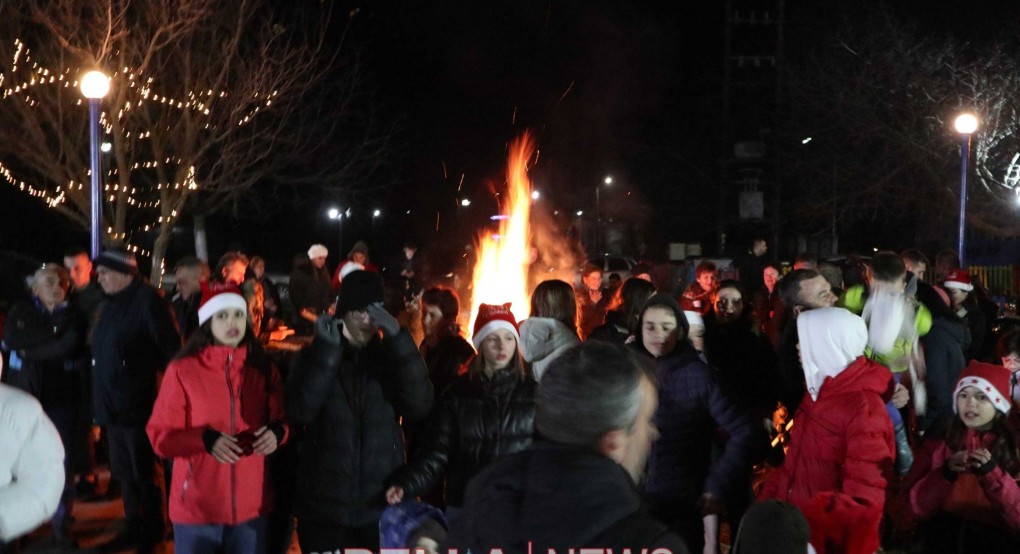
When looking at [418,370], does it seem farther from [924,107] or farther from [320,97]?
[924,107]

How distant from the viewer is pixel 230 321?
5.35 m

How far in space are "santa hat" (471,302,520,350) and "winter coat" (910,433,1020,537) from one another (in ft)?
7.28

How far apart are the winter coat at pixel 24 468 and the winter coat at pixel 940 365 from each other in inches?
236

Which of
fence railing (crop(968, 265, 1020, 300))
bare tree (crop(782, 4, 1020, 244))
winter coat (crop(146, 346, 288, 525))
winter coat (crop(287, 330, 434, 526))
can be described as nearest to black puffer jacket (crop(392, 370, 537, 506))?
winter coat (crop(287, 330, 434, 526))

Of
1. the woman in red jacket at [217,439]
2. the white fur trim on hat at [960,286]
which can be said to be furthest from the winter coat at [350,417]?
the white fur trim on hat at [960,286]

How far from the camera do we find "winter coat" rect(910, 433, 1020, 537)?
487cm

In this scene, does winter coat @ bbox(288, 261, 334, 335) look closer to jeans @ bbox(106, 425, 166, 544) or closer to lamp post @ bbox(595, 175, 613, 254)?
jeans @ bbox(106, 425, 166, 544)

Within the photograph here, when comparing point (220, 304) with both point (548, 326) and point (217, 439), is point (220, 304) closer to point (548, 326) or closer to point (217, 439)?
point (217, 439)

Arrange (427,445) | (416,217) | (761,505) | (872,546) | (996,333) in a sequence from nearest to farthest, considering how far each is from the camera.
Result: (761,505) < (872,546) < (427,445) < (996,333) < (416,217)

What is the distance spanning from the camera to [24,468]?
356 cm

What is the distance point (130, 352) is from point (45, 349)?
1.11m

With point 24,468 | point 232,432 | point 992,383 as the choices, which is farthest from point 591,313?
point 24,468

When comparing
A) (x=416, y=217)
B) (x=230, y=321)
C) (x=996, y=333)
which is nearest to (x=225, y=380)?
(x=230, y=321)

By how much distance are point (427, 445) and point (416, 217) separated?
156 ft
